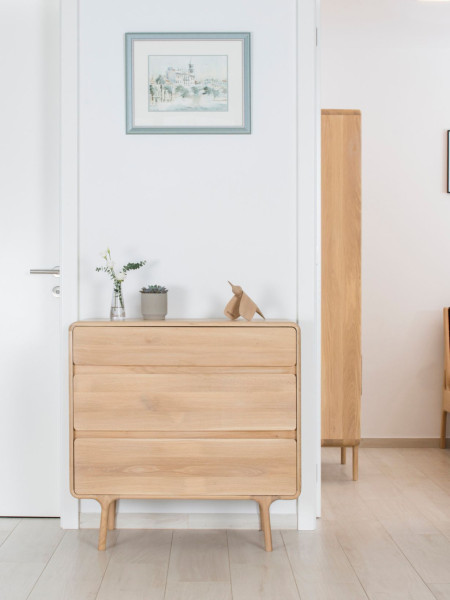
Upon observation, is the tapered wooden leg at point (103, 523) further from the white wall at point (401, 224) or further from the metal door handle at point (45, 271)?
Result: the white wall at point (401, 224)

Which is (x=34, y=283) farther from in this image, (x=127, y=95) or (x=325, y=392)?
(x=325, y=392)

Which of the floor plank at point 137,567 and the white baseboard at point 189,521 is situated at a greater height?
the white baseboard at point 189,521

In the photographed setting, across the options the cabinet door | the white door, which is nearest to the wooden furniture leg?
the white door

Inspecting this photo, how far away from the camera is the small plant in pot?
2500 millimetres

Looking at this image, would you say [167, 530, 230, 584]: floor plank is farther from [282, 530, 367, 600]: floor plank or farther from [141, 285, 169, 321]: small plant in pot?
[141, 285, 169, 321]: small plant in pot

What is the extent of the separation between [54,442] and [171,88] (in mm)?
1487

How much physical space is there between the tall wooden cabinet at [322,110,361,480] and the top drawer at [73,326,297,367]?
3.17 ft

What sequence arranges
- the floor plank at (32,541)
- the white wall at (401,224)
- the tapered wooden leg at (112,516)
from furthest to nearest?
the white wall at (401,224)
the tapered wooden leg at (112,516)
the floor plank at (32,541)

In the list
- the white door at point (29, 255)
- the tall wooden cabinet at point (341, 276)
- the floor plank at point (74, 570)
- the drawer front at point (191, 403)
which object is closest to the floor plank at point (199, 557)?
the floor plank at point (74, 570)

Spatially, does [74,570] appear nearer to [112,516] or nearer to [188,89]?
[112,516]

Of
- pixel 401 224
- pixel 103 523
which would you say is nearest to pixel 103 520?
pixel 103 523

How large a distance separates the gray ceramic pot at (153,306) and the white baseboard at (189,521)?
0.79 metres

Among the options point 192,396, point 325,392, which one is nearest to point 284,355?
point 192,396

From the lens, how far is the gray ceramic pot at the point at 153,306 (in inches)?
98.4
